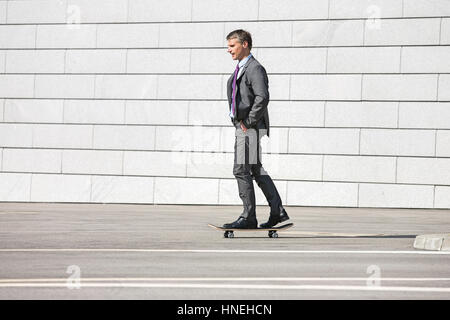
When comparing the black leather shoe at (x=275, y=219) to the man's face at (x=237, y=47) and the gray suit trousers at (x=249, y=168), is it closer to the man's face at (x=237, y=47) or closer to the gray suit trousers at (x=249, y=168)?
the gray suit trousers at (x=249, y=168)

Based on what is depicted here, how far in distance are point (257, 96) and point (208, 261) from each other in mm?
2691

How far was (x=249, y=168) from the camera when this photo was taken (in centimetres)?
909

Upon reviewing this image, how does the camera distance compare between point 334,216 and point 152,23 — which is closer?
point 334,216

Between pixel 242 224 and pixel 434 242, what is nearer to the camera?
pixel 434 242

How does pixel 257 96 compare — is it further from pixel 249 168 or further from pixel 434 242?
pixel 434 242

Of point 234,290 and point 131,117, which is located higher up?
point 131,117

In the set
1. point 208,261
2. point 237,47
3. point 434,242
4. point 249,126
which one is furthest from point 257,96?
point 208,261

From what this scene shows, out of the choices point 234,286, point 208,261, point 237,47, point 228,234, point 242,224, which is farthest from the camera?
point 237,47

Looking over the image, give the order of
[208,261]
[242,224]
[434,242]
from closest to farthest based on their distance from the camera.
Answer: [208,261] → [434,242] → [242,224]
